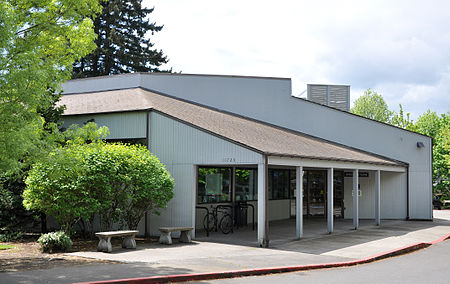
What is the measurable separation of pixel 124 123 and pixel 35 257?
21.7 ft

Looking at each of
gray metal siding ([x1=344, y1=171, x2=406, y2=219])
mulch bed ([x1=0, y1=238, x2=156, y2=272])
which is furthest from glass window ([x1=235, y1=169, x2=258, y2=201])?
gray metal siding ([x1=344, y1=171, x2=406, y2=219])

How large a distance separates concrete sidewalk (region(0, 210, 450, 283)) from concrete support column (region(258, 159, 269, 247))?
0.34 meters

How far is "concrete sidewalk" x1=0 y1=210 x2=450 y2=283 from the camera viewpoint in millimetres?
9750

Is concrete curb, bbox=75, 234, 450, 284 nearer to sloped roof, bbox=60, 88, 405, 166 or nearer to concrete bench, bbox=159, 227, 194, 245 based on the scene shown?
sloped roof, bbox=60, 88, 405, 166

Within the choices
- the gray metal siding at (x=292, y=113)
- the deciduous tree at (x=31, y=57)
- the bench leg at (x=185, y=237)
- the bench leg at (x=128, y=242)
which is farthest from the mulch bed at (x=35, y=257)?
the gray metal siding at (x=292, y=113)

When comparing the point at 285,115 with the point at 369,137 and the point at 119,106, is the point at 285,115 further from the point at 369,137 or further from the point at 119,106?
the point at 119,106

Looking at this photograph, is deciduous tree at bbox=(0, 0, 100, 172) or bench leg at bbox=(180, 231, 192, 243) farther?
bench leg at bbox=(180, 231, 192, 243)

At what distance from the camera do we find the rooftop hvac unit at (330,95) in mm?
31297

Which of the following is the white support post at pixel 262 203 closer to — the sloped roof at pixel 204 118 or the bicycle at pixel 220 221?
the sloped roof at pixel 204 118

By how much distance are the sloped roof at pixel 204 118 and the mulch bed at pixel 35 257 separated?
4.53m

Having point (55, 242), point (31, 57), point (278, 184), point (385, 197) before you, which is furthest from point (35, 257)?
point (385, 197)

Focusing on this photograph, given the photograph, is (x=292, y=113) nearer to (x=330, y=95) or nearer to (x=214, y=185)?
(x=214, y=185)

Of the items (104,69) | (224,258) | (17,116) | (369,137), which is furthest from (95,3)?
(104,69)

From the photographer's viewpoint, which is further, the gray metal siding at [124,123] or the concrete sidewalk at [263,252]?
the gray metal siding at [124,123]
